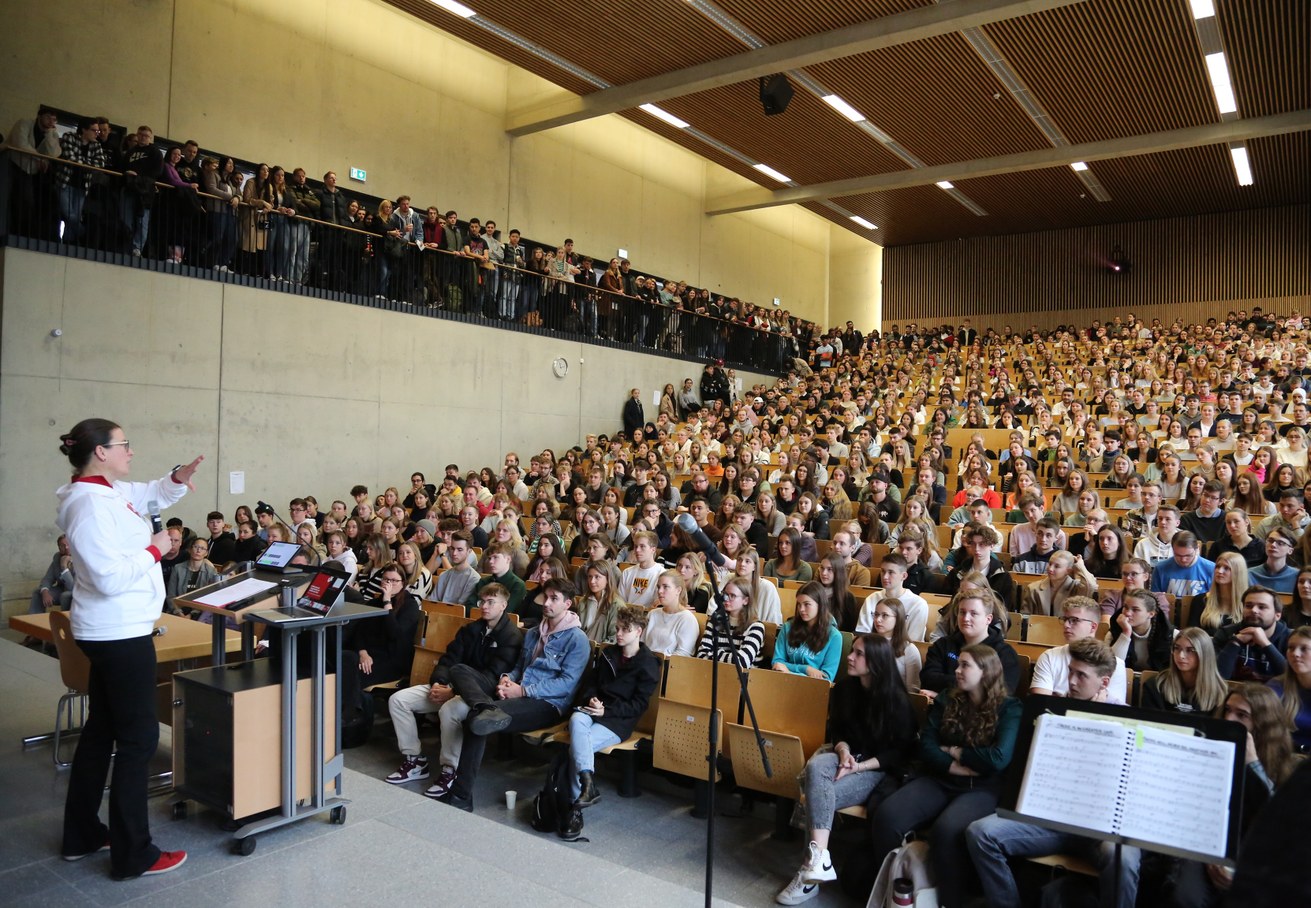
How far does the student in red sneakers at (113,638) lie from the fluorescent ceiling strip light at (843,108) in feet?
41.6

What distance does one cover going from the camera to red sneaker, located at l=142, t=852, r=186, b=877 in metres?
3.03

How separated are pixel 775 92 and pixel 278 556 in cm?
1099

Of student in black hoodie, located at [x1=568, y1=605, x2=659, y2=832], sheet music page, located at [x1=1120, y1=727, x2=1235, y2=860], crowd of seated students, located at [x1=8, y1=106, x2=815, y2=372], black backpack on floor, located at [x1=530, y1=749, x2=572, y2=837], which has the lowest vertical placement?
black backpack on floor, located at [x1=530, y1=749, x2=572, y2=837]

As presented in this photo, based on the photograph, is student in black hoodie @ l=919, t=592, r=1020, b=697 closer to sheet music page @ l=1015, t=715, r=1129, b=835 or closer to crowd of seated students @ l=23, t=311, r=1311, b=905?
crowd of seated students @ l=23, t=311, r=1311, b=905

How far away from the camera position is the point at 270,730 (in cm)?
342

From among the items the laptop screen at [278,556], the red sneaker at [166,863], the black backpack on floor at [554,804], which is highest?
the laptop screen at [278,556]

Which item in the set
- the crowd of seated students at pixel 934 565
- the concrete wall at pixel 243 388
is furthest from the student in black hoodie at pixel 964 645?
the concrete wall at pixel 243 388

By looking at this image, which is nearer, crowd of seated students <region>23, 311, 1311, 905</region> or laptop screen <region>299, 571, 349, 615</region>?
laptop screen <region>299, 571, 349, 615</region>

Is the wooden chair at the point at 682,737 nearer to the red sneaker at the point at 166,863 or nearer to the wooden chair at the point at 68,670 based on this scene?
the red sneaker at the point at 166,863

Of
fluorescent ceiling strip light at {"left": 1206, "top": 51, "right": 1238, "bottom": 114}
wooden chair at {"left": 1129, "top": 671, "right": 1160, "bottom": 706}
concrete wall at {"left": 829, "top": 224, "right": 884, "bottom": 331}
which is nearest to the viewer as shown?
wooden chair at {"left": 1129, "top": 671, "right": 1160, "bottom": 706}

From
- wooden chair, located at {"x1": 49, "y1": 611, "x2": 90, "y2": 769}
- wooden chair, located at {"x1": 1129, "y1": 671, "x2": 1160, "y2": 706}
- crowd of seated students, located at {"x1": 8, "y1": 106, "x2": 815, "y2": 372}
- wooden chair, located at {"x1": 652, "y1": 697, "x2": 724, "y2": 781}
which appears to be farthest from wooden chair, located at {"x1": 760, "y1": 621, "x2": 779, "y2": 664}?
crowd of seated students, located at {"x1": 8, "y1": 106, "x2": 815, "y2": 372}

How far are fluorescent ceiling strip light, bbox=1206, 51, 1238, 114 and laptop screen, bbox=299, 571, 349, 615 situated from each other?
504 inches

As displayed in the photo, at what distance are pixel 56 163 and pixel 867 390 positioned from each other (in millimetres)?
11103

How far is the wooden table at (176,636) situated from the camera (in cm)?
434
